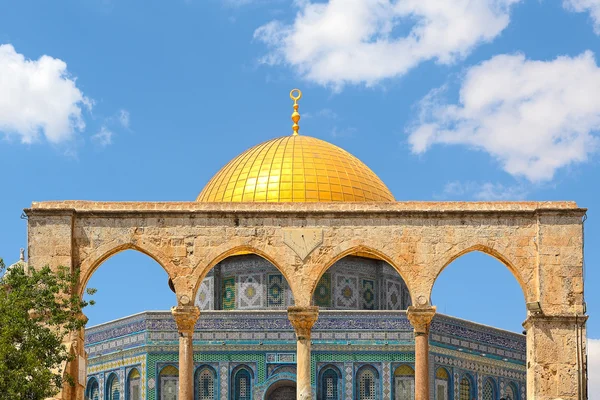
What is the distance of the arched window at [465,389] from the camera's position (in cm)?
3290

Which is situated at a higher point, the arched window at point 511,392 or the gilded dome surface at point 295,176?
the gilded dome surface at point 295,176

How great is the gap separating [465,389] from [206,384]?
6.76 m

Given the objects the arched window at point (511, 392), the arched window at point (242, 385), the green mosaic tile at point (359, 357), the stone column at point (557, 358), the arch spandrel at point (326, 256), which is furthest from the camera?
the arched window at point (511, 392)

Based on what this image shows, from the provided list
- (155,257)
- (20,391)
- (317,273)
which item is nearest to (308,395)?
(317,273)

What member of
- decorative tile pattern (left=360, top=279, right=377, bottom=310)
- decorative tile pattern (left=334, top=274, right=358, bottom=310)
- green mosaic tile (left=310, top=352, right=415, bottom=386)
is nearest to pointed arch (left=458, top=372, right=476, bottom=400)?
green mosaic tile (left=310, top=352, right=415, bottom=386)

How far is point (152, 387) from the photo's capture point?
3169cm

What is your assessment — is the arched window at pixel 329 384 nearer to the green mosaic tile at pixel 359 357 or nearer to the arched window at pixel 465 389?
the green mosaic tile at pixel 359 357

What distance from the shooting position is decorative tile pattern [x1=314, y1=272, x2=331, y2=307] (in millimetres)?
31672

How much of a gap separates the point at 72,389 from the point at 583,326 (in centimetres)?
861

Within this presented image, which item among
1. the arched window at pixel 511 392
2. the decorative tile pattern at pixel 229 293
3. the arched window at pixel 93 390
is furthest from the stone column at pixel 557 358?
the arched window at pixel 93 390

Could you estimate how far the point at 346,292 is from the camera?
105ft

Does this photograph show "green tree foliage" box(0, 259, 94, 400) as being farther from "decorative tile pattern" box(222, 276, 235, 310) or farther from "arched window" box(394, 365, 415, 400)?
"arched window" box(394, 365, 415, 400)

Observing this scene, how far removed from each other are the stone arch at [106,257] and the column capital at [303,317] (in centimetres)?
214

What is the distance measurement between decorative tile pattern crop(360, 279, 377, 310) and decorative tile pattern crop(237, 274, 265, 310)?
253 centimetres
